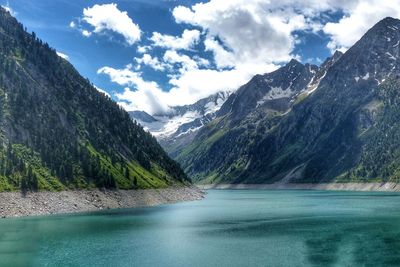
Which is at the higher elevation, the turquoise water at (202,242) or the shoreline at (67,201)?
the shoreline at (67,201)

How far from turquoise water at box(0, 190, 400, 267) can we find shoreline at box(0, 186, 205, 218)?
11390 mm

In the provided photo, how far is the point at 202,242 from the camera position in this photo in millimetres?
81938

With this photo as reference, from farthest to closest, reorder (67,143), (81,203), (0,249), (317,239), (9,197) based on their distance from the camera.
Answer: (67,143) < (81,203) < (9,197) < (317,239) < (0,249)

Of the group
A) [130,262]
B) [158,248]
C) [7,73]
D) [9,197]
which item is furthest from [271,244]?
[7,73]

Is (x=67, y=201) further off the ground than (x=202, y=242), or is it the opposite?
(x=67, y=201)

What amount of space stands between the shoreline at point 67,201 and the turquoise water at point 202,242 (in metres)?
11.4

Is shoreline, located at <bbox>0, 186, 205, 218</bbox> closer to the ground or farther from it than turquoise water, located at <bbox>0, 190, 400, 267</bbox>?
farther from it

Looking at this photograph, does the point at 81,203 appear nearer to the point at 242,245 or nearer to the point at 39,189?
the point at 39,189

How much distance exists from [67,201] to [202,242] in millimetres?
78746

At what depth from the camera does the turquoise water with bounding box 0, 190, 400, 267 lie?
211 ft

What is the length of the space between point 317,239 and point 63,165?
108407 millimetres

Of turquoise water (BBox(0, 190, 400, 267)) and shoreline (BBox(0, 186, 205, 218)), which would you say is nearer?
turquoise water (BBox(0, 190, 400, 267))

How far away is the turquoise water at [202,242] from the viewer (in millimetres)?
64188

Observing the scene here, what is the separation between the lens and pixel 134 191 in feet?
626
